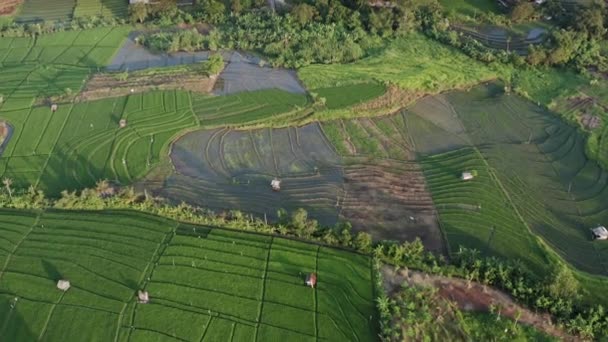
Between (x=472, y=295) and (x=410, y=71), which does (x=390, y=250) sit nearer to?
(x=472, y=295)

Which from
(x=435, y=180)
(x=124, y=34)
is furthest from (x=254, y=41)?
(x=435, y=180)

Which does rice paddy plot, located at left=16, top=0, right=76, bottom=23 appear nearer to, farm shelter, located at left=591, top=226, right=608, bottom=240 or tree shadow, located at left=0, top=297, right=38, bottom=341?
tree shadow, located at left=0, top=297, right=38, bottom=341

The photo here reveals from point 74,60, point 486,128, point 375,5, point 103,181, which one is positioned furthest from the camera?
point 375,5

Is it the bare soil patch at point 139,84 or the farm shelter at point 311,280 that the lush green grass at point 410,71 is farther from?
the farm shelter at point 311,280

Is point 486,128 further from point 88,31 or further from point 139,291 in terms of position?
point 88,31

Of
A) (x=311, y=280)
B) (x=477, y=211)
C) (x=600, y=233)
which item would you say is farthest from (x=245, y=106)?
(x=600, y=233)

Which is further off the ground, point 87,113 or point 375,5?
point 375,5

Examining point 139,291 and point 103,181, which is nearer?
point 139,291
